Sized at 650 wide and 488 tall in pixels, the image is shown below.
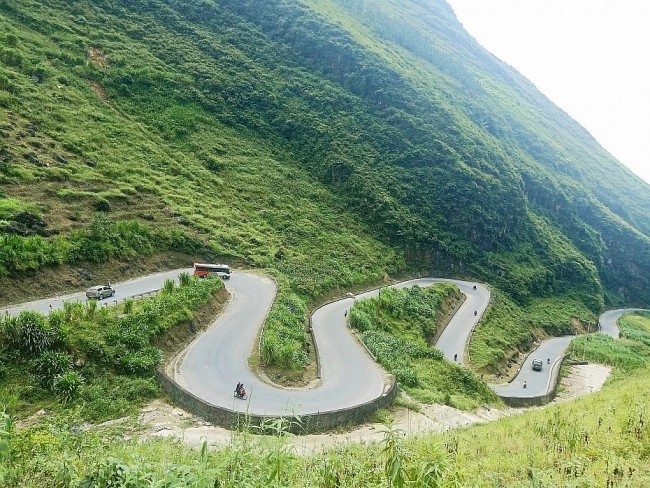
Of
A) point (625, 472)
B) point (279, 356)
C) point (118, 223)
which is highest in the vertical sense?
point (625, 472)

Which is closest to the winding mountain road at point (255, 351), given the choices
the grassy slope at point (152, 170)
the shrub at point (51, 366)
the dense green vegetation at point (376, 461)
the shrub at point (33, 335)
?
the dense green vegetation at point (376, 461)

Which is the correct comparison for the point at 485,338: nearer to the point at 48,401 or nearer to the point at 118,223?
the point at 118,223

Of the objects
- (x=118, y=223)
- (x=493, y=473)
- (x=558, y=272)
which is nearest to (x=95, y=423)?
(x=493, y=473)

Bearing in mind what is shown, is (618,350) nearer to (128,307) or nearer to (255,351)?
(255,351)

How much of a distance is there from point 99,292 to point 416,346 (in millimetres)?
20838

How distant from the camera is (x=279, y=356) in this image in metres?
20.5

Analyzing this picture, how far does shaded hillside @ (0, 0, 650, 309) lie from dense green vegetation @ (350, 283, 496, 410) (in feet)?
19.7

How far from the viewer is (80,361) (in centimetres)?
1523

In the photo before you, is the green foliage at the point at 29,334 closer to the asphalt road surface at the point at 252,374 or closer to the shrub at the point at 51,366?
the shrub at the point at 51,366

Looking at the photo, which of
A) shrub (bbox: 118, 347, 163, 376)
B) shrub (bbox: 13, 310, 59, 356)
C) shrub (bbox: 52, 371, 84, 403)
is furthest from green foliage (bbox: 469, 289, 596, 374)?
shrub (bbox: 13, 310, 59, 356)

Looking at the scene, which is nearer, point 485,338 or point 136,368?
point 136,368

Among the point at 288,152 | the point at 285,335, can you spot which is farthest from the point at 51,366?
the point at 288,152

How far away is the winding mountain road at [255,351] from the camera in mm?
17000

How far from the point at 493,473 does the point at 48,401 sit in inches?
538
